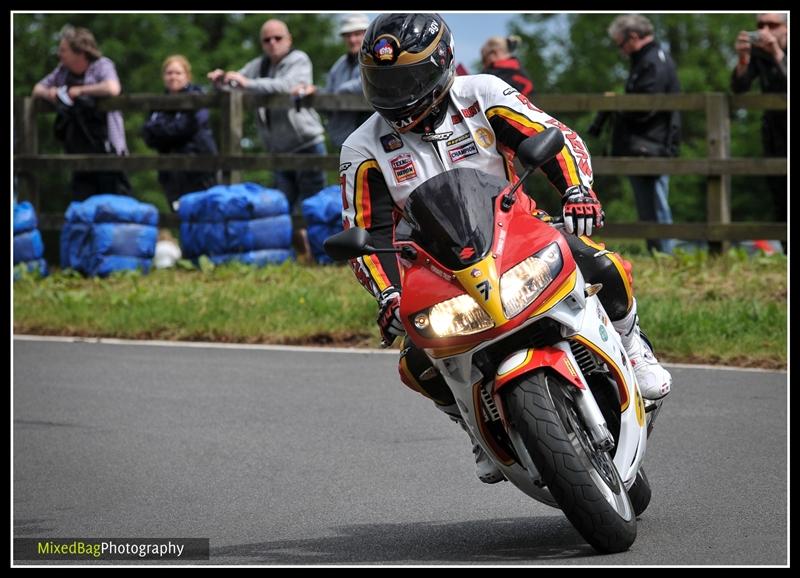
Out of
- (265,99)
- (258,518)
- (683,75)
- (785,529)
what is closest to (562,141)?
(785,529)

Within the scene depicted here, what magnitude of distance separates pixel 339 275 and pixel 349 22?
7.98 ft

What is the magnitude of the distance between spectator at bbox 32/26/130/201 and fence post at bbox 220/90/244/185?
112 centimetres

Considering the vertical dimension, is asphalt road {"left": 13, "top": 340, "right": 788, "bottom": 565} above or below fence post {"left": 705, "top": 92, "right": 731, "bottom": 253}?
above

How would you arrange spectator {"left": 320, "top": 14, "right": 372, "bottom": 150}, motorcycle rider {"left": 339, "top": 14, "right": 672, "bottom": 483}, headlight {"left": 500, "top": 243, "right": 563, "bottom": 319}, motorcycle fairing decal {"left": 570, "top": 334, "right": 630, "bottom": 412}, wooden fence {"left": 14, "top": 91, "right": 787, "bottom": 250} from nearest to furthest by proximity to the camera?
headlight {"left": 500, "top": 243, "right": 563, "bottom": 319}
motorcycle fairing decal {"left": 570, "top": 334, "right": 630, "bottom": 412}
motorcycle rider {"left": 339, "top": 14, "right": 672, "bottom": 483}
wooden fence {"left": 14, "top": 91, "right": 787, "bottom": 250}
spectator {"left": 320, "top": 14, "right": 372, "bottom": 150}

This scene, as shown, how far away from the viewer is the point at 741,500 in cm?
660

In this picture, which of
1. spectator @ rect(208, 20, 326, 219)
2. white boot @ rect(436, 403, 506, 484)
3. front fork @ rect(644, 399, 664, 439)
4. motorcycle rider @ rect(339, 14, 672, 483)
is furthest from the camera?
spectator @ rect(208, 20, 326, 219)

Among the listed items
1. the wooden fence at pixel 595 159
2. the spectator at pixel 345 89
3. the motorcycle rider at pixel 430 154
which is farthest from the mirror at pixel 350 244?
the spectator at pixel 345 89

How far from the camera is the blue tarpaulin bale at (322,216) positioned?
1466 centimetres

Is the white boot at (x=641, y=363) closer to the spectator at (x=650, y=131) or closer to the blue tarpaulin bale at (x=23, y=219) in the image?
the spectator at (x=650, y=131)

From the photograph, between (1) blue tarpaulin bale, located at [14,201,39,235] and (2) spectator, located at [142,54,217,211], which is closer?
(1) blue tarpaulin bale, located at [14,201,39,235]

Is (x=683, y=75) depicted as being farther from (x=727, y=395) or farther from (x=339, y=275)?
(x=727, y=395)

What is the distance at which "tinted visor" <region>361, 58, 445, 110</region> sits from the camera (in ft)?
18.9

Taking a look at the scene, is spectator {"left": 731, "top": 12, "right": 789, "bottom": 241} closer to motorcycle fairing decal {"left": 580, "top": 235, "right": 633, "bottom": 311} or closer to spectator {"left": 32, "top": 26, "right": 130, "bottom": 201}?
spectator {"left": 32, "top": 26, "right": 130, "bottom": 201}

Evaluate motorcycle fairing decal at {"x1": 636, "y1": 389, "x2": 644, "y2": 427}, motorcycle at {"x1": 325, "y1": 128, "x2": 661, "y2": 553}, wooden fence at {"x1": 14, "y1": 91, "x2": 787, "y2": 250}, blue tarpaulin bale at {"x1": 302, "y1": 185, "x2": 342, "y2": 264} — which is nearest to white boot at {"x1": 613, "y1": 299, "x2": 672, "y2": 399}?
motorcycle fairing decal at {"x1": 636, "y1": 389, "x2": 644, "y2": 427}
